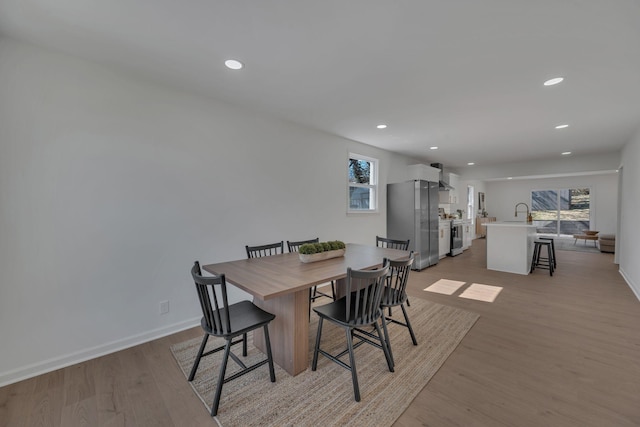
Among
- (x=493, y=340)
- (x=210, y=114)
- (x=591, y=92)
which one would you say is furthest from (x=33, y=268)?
(x=591, y=92)

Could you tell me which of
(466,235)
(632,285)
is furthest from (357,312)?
(466,235)

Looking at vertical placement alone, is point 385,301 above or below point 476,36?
below

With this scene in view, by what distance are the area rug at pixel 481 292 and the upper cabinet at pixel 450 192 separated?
3.38 meters

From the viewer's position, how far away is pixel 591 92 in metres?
2.71

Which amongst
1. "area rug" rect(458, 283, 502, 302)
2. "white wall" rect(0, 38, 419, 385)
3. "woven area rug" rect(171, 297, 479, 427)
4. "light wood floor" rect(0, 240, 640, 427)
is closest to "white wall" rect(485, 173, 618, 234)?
"area rug" rect(458, 283, 502, 302)

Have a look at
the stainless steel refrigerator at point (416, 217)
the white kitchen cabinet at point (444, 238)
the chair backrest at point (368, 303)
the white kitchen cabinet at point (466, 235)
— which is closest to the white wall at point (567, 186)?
the white kitchen cabinet at point (466, 235)

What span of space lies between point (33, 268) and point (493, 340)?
408 cm

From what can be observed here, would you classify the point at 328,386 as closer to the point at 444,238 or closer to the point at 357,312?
the point at 357,312

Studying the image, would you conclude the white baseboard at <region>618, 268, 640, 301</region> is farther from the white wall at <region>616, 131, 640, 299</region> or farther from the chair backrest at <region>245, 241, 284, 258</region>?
the chair backrest at <region>245, 241, 284, 258</region>

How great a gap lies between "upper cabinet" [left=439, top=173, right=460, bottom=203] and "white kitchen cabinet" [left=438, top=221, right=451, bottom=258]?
89cm

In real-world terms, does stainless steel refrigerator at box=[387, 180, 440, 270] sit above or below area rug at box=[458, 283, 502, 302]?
above

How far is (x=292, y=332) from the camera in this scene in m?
2.00

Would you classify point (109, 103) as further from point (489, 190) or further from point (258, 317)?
point (489, 190)

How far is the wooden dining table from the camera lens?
1812 mm
